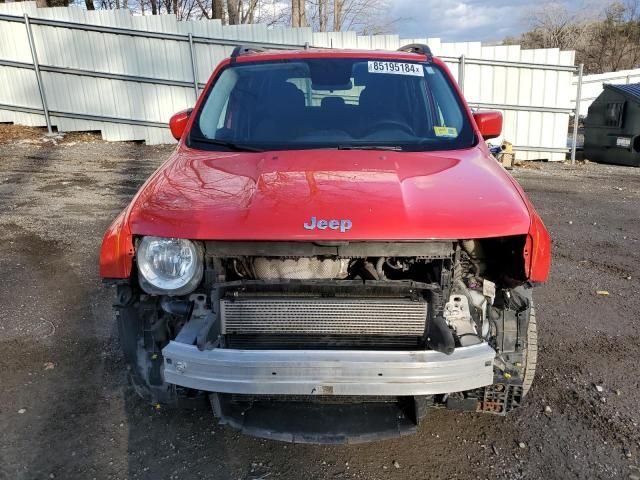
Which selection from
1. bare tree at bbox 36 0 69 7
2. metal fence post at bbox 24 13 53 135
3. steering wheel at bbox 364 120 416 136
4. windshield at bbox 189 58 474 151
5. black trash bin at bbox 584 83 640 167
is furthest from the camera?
bare tree at bbox 36 0 69 7

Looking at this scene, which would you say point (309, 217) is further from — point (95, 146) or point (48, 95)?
point (48, 95)

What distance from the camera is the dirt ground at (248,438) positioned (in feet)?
7.86

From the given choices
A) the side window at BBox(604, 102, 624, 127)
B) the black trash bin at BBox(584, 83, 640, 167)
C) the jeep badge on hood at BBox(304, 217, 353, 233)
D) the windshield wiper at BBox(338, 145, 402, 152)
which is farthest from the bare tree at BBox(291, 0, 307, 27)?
the jeep badge on hood at BBox(304, 217, 353, 233)

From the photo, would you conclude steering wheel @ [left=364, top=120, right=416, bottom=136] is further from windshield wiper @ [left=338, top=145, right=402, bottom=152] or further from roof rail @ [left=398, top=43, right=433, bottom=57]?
roof rail @ [left=398, top=43, right=433, bottom=57]

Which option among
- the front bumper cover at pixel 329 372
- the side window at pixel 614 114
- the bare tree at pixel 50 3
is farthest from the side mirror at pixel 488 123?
the bare tree at pixel 50 3

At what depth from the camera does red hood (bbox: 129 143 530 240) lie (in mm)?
2039

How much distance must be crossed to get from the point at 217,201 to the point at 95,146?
10.1 metres

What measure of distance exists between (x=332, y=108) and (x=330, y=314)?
163 centimetres

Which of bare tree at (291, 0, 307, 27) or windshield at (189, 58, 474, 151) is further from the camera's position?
bare tree at (291, 0, 307, 27)

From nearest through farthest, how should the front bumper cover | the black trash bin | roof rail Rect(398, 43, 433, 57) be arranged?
the front bumper cover < roof rail Rect(398, 43, 433, 57) < the black trash bin

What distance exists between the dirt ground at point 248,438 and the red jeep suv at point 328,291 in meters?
0.32

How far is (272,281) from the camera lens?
216 cm

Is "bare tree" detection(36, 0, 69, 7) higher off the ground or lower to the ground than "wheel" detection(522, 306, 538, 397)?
higher

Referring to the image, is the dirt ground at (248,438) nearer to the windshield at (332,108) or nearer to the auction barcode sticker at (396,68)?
the windshield at (332,108)
